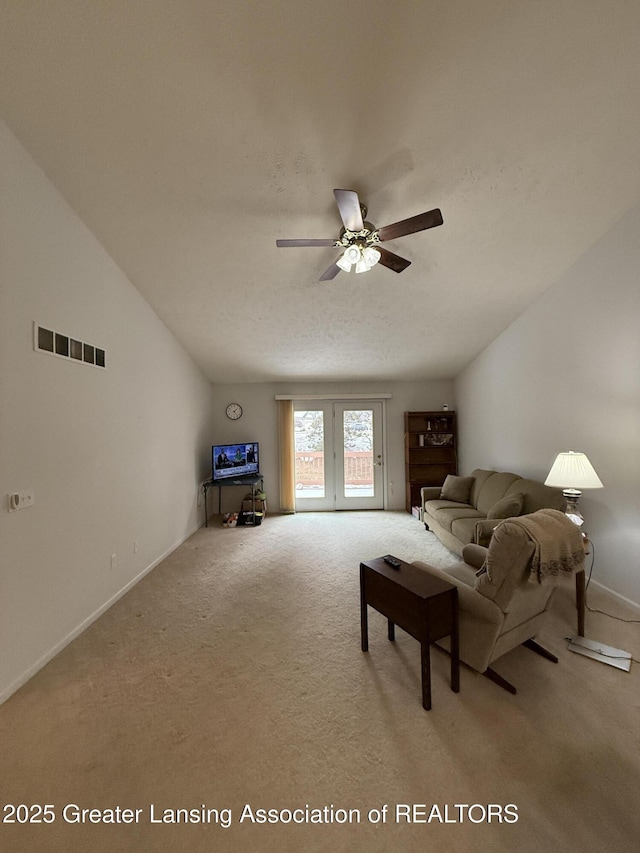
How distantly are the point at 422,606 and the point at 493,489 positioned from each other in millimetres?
2808

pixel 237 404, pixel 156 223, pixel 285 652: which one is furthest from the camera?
pixel 237 404

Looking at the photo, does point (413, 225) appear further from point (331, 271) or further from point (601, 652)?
point (601, 652)

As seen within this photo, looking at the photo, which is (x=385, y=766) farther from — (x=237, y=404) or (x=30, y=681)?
(x=237, y=404)

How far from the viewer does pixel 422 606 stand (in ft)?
5.61

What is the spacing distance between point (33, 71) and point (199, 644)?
3366 millimetres

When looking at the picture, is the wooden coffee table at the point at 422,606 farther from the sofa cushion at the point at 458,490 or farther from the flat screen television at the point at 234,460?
the flat screen television at the point at 234,460

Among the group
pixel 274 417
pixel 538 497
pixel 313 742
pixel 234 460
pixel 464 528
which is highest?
pixel 274 417

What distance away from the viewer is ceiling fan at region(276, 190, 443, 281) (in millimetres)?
2043

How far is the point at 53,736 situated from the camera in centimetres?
163

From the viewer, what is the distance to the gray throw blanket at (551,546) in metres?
1.66

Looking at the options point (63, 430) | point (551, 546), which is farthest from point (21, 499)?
point (551, 546)

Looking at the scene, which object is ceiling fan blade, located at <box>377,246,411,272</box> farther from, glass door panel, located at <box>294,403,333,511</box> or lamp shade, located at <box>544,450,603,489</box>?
glass door panel, located at <box>294,403,333,511</box>

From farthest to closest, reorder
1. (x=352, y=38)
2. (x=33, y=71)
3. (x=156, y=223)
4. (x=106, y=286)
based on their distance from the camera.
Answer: (x=106, y=286) < (x=156, y=223) < (x=33, y=71) < (x=352, y=38)

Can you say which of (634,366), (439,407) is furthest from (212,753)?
(439,407)
